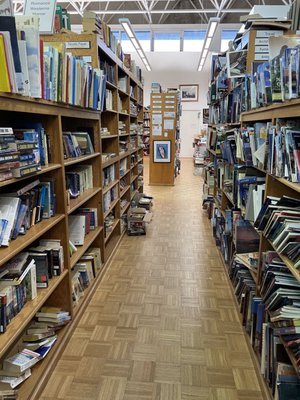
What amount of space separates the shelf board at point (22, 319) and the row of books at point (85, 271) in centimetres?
46

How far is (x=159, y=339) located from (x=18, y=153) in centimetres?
154

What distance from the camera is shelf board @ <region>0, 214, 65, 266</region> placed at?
4.51 ft

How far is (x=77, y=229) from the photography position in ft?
8.52

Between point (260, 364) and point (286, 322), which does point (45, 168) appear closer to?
point (286, 322)

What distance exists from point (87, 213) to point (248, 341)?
168 centimetres

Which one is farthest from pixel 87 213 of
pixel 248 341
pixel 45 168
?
pixel 248 341

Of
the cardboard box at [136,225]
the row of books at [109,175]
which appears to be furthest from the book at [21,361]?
the cardboard box at [136,225]

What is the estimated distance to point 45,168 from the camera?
5.83 feet

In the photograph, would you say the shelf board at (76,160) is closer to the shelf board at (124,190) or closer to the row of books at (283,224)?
the row of books at (283,224)

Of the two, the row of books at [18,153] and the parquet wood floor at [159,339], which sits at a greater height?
the row of books at [18,153]

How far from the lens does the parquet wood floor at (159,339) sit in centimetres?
174

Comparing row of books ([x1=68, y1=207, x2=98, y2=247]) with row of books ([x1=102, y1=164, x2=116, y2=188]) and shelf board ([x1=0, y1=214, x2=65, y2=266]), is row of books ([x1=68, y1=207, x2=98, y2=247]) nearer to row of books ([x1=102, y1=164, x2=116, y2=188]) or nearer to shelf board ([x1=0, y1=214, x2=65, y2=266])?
shelf board ([x1=0, y1=214, x2=65, y2=266])

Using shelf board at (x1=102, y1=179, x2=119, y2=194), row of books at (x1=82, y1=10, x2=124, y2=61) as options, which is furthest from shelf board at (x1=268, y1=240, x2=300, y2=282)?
row of books at (x1=82, y1=10, x2=124, y2=61)

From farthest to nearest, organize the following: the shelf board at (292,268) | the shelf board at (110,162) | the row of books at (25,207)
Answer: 1. the shelf board at (110,162)
2. the row of books at (25,207)
3. the shelf board at (292,268)
